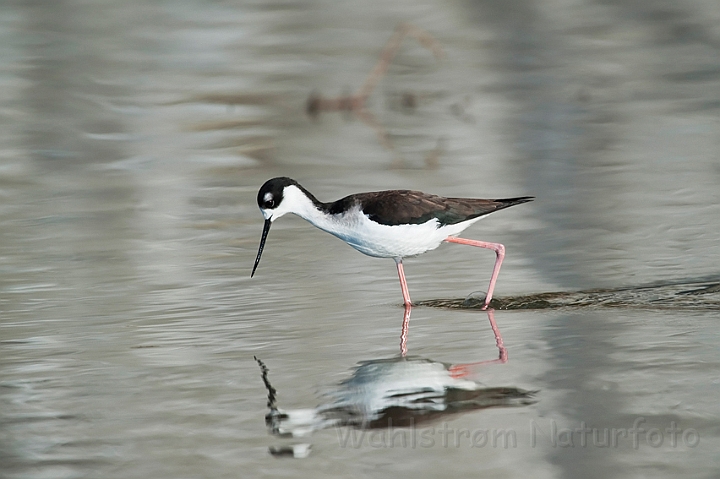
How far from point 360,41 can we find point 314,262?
13.0 m

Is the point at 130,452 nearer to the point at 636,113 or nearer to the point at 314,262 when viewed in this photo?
the point at 314,262

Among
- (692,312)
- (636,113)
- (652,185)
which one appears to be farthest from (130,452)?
(636,113)

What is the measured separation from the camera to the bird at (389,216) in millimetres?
7848

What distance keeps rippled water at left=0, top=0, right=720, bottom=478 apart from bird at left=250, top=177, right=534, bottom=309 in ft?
1.14

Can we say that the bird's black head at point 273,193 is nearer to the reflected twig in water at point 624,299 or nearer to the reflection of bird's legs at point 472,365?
the reflected twig in water at point 624,299

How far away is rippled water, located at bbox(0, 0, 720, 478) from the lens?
5480 millimetres

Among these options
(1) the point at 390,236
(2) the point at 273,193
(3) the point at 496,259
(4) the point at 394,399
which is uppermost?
(2) the point at 273,193

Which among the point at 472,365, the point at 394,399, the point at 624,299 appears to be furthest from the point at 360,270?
the point at 394,399

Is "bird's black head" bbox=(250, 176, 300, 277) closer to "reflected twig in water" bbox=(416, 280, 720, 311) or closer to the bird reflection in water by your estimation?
"reflected twig in water" bbox=(416, 280, 720, 311)

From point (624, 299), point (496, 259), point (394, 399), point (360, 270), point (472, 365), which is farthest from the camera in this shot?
point (360, 270)

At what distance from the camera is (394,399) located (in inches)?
233

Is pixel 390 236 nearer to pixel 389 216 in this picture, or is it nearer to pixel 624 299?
pixel 389 216

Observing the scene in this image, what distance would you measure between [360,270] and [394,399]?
3.14 meters

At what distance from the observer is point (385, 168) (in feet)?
41.2
